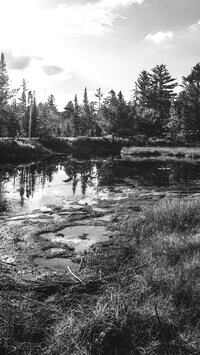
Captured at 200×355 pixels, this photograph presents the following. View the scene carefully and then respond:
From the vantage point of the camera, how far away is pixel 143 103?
239 feet

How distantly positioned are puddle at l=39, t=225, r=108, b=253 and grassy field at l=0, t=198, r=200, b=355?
0.66 m

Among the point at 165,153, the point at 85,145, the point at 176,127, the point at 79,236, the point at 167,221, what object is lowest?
the point at 79,236

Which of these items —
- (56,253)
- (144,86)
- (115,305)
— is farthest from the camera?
(144,86)

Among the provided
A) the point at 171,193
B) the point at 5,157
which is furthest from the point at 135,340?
the point at 5,157

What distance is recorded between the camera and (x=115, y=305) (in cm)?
458

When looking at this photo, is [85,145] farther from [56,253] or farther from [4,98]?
[56,253]

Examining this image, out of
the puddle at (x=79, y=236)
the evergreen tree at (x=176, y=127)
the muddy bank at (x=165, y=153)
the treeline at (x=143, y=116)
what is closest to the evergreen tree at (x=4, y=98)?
the treeline at (x=143, y=116)

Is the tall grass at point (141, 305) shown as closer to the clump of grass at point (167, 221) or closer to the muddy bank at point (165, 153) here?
the clump of grass at point (167, 221)

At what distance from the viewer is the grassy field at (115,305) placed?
4.09 m

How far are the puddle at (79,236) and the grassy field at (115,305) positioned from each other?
659 mm

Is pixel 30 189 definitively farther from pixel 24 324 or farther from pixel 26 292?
pixel 24 324

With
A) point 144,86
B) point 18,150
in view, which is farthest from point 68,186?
point 144,86

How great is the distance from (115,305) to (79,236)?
Answer: 4920 millimetres

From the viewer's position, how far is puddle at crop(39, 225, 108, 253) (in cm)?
873
